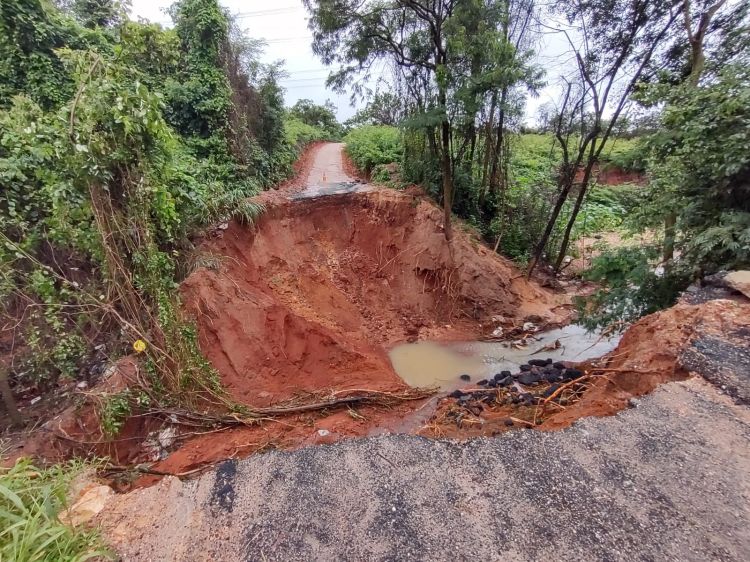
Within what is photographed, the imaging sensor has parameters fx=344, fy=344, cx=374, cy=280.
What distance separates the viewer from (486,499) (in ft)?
7.45

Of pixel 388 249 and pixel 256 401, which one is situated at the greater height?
pixel 388 249

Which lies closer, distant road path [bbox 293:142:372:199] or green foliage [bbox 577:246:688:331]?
green foliage [bbox 577:246:688:331]

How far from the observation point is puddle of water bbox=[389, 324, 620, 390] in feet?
22.5

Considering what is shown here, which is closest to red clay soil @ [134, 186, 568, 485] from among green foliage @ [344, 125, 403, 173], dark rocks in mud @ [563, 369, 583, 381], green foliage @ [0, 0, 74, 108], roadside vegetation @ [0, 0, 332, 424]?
roadside vegetation @ [0, 0, 332, 424]

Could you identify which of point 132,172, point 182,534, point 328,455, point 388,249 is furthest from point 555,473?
point 388,249

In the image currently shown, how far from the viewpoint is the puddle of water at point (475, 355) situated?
6.85 metres

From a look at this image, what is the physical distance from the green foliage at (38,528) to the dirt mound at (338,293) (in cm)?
333

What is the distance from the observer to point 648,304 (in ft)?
16.2

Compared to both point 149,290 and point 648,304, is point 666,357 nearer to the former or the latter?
point 648,304

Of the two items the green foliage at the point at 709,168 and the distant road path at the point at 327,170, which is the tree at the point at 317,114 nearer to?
the distant road path at the point at 327,170

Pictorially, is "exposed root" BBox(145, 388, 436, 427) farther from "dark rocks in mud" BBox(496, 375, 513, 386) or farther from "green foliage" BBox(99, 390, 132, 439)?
"dark rocks in mud" BBox(496, 375, 513, 386)

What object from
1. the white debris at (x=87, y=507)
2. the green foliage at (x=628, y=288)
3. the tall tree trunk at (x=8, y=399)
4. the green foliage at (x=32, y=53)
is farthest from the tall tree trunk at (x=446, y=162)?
the tall tree trunk at (x=8, y=399)

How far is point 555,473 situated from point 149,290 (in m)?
4.56

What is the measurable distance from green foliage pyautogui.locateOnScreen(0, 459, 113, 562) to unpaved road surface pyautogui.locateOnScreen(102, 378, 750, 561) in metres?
0.18
